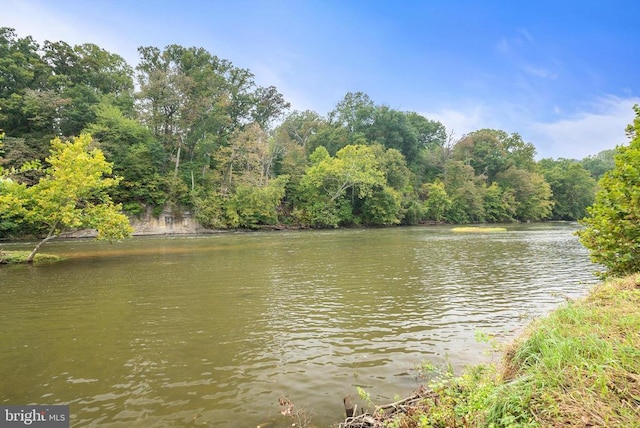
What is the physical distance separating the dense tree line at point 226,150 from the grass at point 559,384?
1421 inches

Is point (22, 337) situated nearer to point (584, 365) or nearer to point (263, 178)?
point (584, 365)

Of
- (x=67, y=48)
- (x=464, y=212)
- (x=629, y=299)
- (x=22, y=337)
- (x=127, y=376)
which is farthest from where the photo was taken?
(x=464, y=212)

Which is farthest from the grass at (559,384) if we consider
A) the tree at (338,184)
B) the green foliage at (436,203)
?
the green foliage at (436,203)

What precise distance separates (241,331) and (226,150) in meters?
44.1

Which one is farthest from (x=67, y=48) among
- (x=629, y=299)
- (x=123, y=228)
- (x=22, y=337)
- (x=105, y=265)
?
(x=629, y=299)

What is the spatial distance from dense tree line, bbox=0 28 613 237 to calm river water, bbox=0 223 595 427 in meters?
25.8

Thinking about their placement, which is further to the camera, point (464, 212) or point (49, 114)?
point (464, 212)

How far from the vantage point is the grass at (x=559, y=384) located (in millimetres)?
2971

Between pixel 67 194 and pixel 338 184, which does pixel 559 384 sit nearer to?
pixel 67 194

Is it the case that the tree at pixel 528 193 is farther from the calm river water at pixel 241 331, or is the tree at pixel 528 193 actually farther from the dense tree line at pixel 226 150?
the calm river water at pixel 241 331

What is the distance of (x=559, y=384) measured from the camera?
337 cm

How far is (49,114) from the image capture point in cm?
3969

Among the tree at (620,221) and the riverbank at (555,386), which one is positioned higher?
the tree at (620,221)

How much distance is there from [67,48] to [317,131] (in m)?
46.8
